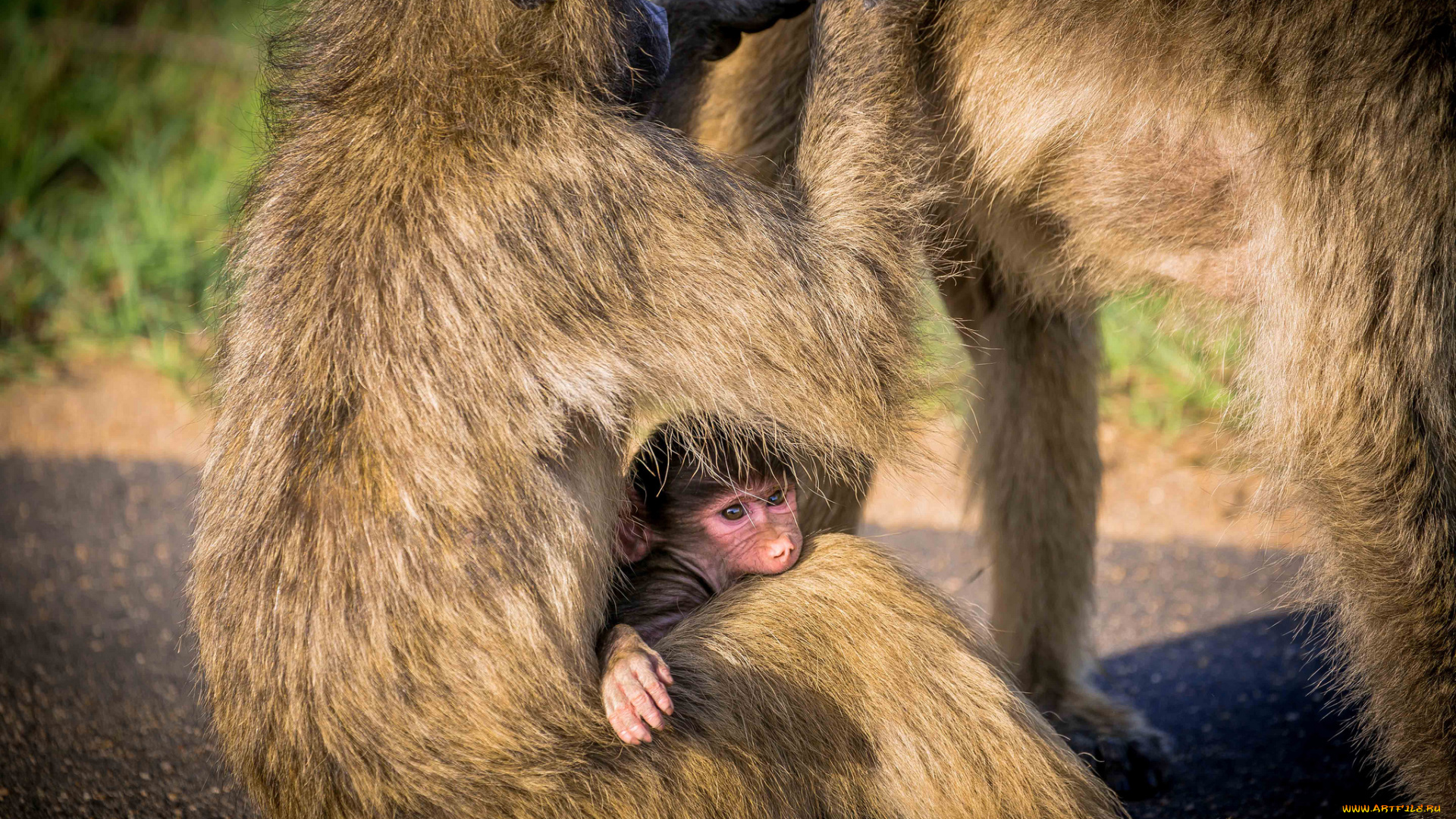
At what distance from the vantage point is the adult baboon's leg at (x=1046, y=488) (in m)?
2.93

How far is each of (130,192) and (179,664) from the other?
12.8 feet

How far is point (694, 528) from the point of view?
7.43 feet

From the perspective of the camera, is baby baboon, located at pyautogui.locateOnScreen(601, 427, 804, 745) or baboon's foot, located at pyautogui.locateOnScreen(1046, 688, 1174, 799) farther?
baboon's foot, located at pyautogui.locateOnScreen(1046, 688, 1174, 799)

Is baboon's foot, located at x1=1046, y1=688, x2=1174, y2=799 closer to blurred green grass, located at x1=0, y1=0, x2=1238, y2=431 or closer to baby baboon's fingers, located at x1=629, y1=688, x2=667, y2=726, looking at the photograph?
baby baboon's fingers, located at x1=629, y1=688, x2=667, y2=726

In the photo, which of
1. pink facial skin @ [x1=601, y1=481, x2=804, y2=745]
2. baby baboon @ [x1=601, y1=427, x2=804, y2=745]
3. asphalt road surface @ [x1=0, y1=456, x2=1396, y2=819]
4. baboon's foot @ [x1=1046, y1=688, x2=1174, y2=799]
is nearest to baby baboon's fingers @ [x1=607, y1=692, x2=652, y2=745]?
pink facial skin @ [x1=601, y1=481, x2=804, y2=745]

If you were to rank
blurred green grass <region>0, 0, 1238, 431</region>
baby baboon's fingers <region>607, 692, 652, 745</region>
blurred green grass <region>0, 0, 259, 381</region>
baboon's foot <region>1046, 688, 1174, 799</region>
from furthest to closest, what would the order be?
blurred green grass <region>0, 0, 259, 381</region> < blurred green grass <region>0, 0, 1238, 431</region> < baboon's foot <region>1046, 688, 1174, 799</region> < baby baboon's fingers <region>607, 692, 652, 745</region>

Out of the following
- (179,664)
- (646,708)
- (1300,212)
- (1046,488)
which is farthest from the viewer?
(179,664)

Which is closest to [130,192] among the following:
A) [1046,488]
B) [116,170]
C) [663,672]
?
[116,170]

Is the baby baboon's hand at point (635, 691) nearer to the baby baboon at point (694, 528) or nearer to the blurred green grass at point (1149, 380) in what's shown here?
the baby baboon at point (694, 528)

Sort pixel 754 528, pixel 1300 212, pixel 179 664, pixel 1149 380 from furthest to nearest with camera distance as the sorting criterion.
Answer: pixel 1149 380, pixel 179 664, pixel 754 528, pixel 1300 212

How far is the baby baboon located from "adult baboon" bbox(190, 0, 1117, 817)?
0.11 m

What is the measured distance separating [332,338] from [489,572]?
1.45 ft

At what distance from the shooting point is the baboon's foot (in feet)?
8.95

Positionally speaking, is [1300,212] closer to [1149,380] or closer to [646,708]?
[646,708]
